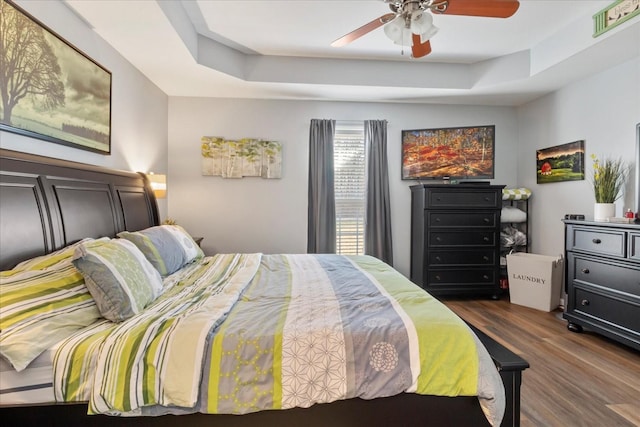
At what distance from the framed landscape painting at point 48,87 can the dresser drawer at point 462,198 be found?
328 centimetres

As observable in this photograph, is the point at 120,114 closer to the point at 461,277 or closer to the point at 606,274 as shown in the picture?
the point at 461,277

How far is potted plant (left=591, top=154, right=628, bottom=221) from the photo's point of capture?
112 inches

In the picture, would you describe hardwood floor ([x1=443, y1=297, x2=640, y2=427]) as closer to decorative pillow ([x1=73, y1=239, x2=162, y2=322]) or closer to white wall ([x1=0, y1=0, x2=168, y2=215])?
decorative pillow ([x1=73, y1=239, x2=162, y2=322])

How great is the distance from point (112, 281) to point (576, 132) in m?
4.30

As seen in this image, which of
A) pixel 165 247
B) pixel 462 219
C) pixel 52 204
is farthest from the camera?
pixel 462 219

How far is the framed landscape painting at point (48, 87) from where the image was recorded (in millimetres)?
1686

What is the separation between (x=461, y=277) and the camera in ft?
12.6

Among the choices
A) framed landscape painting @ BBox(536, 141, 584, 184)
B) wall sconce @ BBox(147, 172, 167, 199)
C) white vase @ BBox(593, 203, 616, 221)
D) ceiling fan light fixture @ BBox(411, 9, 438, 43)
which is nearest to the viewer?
ceiling fan light fixture @ BBox(411, 9, 438, 43)

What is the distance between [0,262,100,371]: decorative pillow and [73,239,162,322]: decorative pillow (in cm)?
6

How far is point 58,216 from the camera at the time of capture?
1.84 m

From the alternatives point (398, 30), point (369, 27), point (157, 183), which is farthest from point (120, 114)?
point (398, 30)

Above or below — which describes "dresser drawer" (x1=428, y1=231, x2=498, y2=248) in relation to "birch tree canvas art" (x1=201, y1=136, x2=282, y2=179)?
below

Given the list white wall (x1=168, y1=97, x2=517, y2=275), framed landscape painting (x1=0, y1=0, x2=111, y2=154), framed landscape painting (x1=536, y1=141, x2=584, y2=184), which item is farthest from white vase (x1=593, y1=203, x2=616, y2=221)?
framed landscape painting (x1=0, y1=0, x2=111, y2=154)

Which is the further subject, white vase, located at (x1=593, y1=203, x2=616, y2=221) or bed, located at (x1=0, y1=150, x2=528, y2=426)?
white vase, located at (x1=593, y1=203, x2=616, y2=221)
